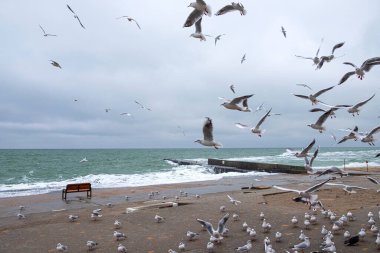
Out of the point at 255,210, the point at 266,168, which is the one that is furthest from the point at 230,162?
the point at 255,210

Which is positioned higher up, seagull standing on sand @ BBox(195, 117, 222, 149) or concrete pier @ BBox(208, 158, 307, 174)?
seagull standing on sand @ BBox(195, 117, 222, 149)

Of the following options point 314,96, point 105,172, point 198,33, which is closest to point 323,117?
point 314,96

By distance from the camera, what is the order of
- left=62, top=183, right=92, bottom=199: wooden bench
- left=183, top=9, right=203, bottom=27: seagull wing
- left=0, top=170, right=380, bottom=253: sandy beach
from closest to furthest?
left=183, top=9, right=203, bottom=27: seagull wing, left=0, top=170, right=380, bottom=253: sandy beach, left=62, top=183, right=92, bottom=199: wooden bench

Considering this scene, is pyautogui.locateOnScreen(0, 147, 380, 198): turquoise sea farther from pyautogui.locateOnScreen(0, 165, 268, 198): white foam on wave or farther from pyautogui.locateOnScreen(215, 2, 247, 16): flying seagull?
pyautogui.locateOnScreen(215, 2, 247, 16): flying seagull

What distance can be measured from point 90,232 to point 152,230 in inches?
59.7

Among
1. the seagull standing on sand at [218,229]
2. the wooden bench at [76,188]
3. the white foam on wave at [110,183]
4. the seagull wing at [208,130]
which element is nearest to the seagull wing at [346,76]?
the seagull wing at [208,130]

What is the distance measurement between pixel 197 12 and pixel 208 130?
2089mm

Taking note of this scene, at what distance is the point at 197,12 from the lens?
6.62 m

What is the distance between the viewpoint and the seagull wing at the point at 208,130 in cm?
682

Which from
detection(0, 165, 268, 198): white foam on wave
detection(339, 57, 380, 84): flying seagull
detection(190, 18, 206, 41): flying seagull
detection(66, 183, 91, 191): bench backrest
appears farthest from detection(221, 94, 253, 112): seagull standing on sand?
detection(0, 165, 268, 198): white foam on wave

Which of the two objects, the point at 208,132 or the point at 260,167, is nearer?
the point at 208,132

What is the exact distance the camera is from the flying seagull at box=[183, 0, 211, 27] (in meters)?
6.43

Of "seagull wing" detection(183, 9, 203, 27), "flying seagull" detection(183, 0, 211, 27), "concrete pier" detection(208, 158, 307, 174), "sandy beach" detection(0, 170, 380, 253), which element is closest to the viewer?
"flying seagull" detection(183, 0, 211, 27)

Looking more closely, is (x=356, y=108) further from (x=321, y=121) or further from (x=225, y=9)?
(x=225, y=9)
